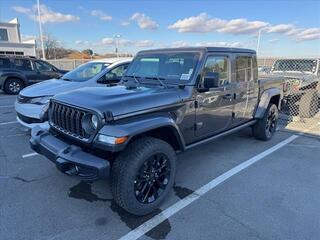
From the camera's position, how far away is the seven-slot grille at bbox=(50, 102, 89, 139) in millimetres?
2957

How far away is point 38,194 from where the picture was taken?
347 centimetres

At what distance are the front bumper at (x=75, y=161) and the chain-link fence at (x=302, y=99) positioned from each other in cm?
546

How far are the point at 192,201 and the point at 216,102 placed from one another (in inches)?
60.7

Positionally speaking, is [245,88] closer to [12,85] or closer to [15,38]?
[12,85]

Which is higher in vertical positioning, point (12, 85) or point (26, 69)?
point (26, 69)

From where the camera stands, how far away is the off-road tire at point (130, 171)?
2.77 m

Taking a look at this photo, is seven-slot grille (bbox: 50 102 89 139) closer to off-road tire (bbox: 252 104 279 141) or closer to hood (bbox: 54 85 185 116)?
hood (bbox: 54 85 185 116)

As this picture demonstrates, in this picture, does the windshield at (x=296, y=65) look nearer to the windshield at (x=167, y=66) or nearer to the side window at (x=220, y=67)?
the side window at (x=220, y=67)

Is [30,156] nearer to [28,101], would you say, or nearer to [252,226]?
[28,101]

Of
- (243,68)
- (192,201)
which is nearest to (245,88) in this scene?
(243,68)

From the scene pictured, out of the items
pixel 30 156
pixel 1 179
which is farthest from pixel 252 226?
pixel 30 156

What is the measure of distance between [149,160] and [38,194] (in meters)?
1.60

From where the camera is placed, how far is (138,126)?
2824mm

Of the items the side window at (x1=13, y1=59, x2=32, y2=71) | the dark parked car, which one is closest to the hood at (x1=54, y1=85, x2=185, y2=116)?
the dark parked car
